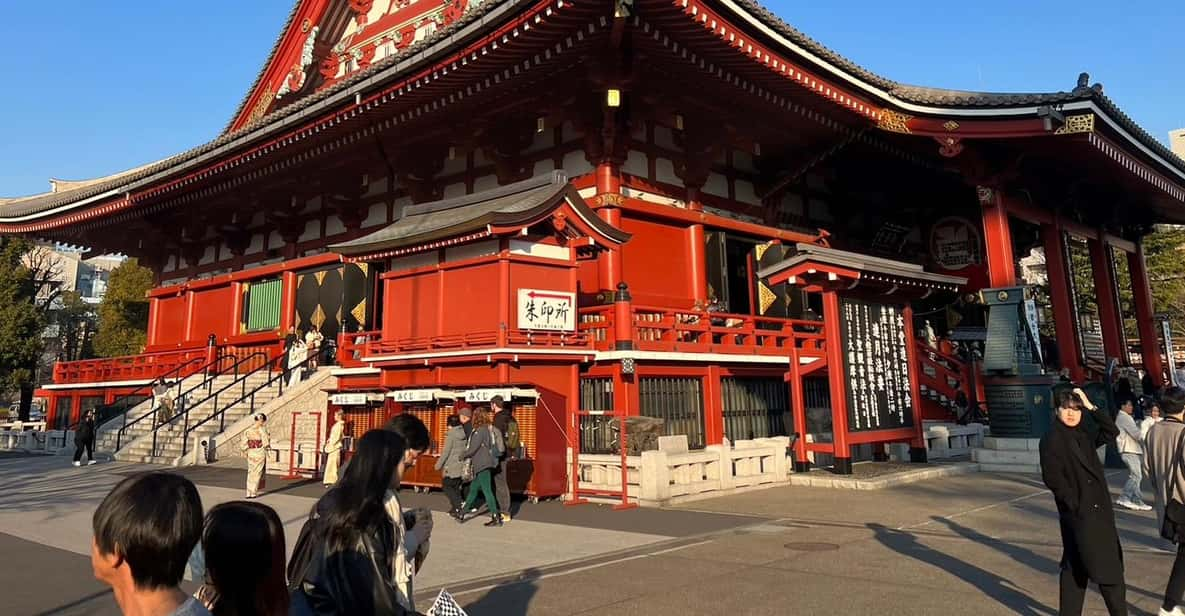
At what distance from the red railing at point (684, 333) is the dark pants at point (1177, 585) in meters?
8.29

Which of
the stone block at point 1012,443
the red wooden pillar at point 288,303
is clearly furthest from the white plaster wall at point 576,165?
the red wooden pillar at point 288,303

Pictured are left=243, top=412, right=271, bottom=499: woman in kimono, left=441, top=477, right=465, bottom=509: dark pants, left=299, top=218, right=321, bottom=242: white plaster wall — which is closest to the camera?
left=441, top=477, right=465, bottom=509: dark pants

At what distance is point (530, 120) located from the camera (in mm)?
14984

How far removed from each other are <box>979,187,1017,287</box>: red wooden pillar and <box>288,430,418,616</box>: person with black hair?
15244mm

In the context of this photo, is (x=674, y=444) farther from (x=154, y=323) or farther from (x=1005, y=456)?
(x=154, y=323)

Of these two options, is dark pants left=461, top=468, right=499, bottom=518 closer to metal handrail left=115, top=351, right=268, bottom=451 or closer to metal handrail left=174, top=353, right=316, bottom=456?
metal handrail left=174, top=353, right=316, bottom=456

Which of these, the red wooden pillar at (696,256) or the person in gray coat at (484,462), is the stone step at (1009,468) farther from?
the person in gray coat at (484,462)

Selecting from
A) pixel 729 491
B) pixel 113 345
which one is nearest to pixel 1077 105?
pixel 729 491

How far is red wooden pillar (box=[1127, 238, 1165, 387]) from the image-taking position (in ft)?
73.6

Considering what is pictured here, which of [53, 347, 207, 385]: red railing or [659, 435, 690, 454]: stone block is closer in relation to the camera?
[659, 435, 690, 454]: stone block

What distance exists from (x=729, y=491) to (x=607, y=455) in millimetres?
2030

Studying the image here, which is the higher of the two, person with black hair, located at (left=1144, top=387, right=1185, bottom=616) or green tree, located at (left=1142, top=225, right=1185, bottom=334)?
green tree, located at (left=1142, top=225, right=1185, bottom=334)

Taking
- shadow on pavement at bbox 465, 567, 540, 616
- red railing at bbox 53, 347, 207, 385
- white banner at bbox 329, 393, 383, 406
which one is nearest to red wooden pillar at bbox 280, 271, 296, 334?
red railing at bbox 53, 347, 207, 385

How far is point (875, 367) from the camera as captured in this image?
12539 mm
